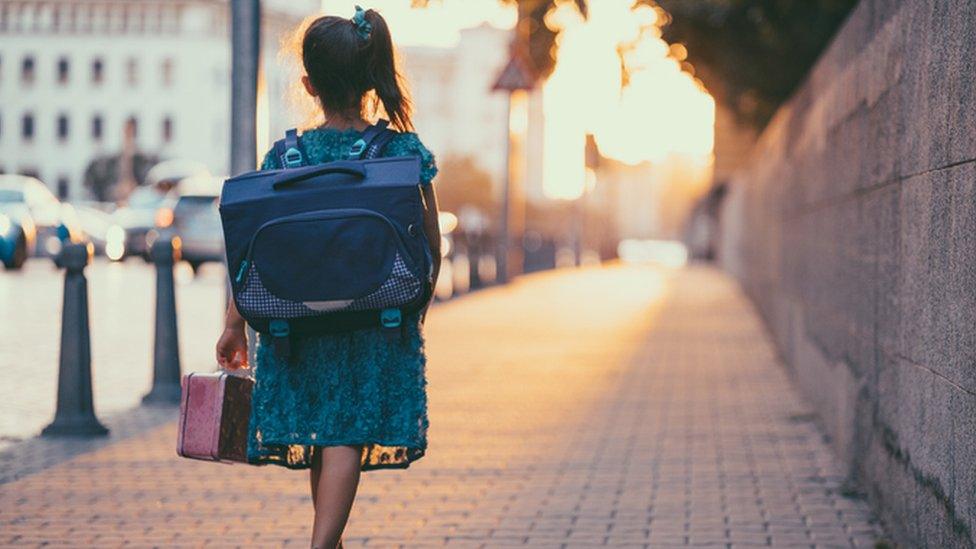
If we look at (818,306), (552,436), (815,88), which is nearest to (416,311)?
(552,436)

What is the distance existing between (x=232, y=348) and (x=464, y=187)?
118 metres

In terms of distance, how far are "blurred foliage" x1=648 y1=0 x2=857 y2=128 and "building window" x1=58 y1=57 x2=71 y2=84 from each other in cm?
7172

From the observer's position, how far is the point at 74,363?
865cm

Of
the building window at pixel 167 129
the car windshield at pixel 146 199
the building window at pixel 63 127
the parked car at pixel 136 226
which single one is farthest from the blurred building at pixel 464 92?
the parked car at pixel 136 226

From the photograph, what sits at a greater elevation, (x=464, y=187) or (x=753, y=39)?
(x=753, y=39)

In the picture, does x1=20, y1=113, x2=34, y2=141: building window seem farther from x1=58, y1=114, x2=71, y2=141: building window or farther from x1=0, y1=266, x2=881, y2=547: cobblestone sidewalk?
x1=0, y1=266, x2=881, y2=547: cobblestone sidewalk

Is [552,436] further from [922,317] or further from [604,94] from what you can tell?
[604,94]

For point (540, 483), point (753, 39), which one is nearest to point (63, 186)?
point (753, 39)

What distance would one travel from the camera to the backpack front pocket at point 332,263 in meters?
4.16

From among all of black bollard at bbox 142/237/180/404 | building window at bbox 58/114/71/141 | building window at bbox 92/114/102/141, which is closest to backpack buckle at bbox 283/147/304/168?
black bollard at bbox 142/237/180/404

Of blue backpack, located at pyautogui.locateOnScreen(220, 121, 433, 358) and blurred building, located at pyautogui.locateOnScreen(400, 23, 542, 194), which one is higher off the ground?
blurred building, located at pyautogui.locateOnScreen(400, 23, 542, 194)

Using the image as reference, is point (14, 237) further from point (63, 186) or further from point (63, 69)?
point (63, 186)

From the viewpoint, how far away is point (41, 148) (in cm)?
9769

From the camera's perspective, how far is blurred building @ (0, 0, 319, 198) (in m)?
90.8
